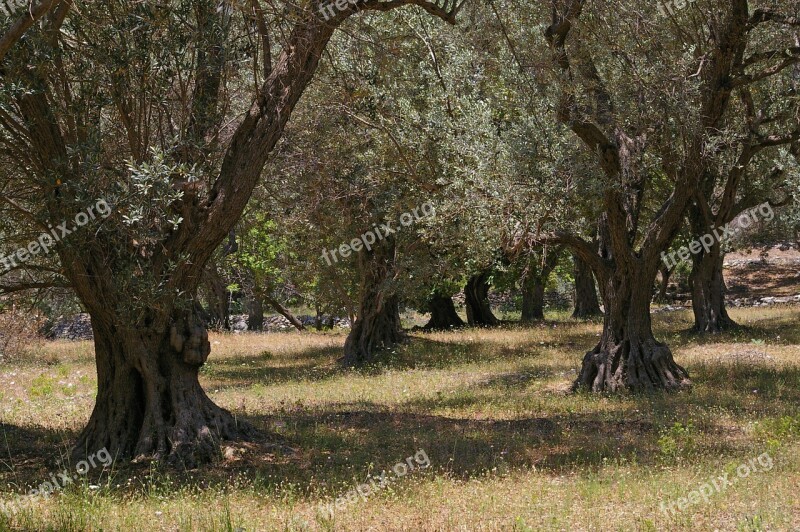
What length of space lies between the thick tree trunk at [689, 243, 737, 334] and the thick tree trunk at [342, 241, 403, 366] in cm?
923

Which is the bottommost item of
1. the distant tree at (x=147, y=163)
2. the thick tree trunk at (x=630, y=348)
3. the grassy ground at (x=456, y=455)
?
the grassy ground at (x=456, y=455)

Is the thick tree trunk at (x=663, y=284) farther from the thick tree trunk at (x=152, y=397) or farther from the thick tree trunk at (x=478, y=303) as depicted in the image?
the thick tree trunk at (x=152, y=397)

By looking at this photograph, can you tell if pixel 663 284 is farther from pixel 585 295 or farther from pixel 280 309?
pixel 280 309

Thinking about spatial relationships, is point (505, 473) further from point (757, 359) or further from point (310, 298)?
point (310, 298)

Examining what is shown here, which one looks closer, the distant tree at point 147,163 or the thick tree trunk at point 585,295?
A: the distant tree at point 147,163

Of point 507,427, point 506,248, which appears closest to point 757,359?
point 506,248

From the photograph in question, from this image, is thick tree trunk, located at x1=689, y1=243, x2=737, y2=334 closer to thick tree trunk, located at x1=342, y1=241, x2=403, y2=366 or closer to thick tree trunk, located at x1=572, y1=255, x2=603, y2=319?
thick tree trunk, located at x1=342, y1=241, x2=403, y2=366

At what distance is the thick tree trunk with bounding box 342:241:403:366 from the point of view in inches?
835

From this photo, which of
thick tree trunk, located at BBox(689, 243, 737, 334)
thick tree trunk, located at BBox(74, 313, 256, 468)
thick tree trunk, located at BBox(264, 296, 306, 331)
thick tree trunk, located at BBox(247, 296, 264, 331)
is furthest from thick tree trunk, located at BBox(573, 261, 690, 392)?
thick tree trunk, located at BBox(247, 296, 264, 331)

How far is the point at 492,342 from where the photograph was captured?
80.7 ft

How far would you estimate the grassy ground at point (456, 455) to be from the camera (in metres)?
6.94

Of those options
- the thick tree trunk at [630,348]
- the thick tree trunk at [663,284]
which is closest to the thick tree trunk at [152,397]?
the thick tree trunk at [630,348]

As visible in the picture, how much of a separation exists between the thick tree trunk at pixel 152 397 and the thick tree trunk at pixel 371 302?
38.1 ft

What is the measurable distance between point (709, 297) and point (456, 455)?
54.9ft
